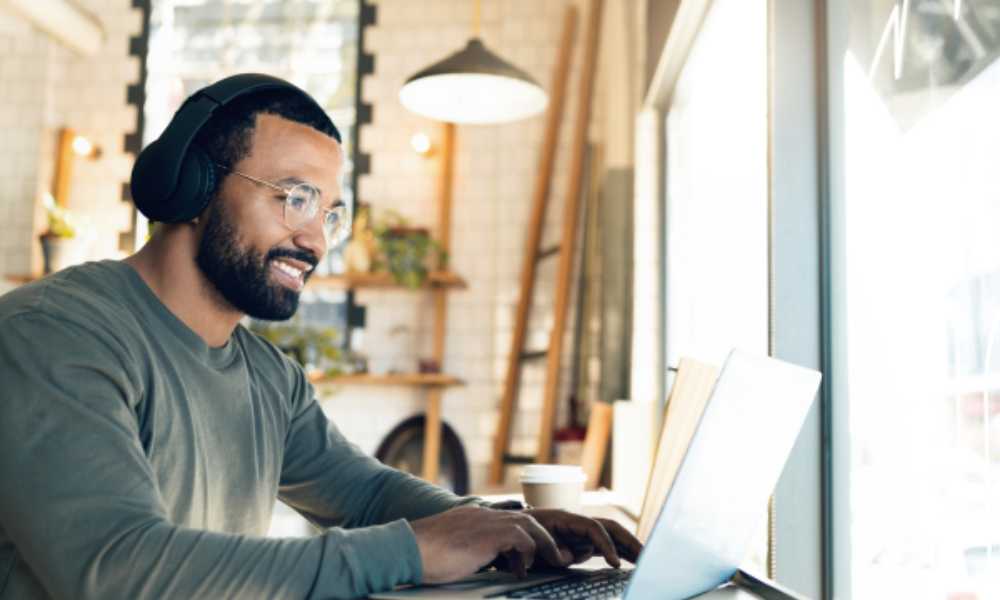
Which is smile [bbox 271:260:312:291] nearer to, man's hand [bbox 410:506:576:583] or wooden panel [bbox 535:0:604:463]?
man's hand [bbox 410:506:576:583]

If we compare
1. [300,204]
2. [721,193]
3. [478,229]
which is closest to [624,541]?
[300,204]

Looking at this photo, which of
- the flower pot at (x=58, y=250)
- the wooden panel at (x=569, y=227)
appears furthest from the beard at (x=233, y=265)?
the flower pot at (x=58, y=250)

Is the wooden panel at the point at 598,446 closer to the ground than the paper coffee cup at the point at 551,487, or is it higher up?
closer to the ground

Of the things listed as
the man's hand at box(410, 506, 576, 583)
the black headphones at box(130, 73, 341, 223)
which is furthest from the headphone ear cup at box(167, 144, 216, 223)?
the man's hand at box(410, 506, 576, 583)

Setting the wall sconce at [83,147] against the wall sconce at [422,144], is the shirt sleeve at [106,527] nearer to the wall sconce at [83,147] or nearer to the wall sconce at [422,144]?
the wall sconce at [422,144]

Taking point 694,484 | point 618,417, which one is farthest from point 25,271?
point 694,484

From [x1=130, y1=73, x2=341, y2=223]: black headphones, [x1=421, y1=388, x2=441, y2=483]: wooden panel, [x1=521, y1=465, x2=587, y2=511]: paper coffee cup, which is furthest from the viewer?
[x1=421, y1=388, x2=441, y2=483]: wooden panel

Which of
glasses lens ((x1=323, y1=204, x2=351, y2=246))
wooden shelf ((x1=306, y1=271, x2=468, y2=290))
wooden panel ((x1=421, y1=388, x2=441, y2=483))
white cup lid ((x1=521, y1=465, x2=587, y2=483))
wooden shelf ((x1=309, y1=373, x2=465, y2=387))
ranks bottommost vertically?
wooden panel ((x1=421, y1=388, x2=441, y2=483))

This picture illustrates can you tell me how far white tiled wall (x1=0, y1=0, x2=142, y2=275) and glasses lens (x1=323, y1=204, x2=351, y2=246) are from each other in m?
4.63

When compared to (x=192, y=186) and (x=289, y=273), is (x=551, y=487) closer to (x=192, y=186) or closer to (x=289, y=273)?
(x=289, y=273)

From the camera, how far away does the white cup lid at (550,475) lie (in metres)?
1.84

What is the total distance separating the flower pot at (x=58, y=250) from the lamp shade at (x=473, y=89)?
274 centimetres

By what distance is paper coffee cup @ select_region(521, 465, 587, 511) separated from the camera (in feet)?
6.01

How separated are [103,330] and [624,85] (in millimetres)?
3677
